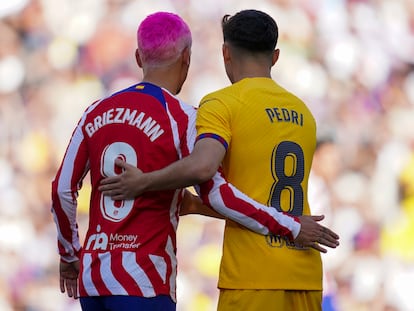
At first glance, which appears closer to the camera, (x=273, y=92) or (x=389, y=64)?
(x=273, y=92)

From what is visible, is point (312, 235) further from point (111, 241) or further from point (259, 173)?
point (111, 241)

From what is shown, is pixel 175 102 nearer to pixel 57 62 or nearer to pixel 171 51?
pixel 171 51

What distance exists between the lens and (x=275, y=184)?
262 centimetres

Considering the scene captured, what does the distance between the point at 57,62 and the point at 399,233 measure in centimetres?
178

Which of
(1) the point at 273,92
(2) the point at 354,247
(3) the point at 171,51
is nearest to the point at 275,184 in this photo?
(1) the point at 273,92

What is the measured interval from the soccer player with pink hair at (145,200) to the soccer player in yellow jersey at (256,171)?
0.04 metres

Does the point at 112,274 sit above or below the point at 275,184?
below

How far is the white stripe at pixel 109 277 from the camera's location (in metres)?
2.58

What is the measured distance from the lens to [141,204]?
8.53ft

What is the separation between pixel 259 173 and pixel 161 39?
0.47 meters

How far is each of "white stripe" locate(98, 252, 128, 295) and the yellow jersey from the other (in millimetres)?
267

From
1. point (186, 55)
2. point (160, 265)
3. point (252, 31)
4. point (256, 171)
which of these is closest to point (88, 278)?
point (160, 265)

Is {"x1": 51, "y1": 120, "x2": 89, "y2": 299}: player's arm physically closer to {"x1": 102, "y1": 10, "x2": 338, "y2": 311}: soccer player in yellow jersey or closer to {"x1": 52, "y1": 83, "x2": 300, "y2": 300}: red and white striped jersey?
{"x1": 52, "y1": 83, "x2": 300, "y2": 300}: red and white striped jersey

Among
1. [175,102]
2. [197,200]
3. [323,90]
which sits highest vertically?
[323,90]
